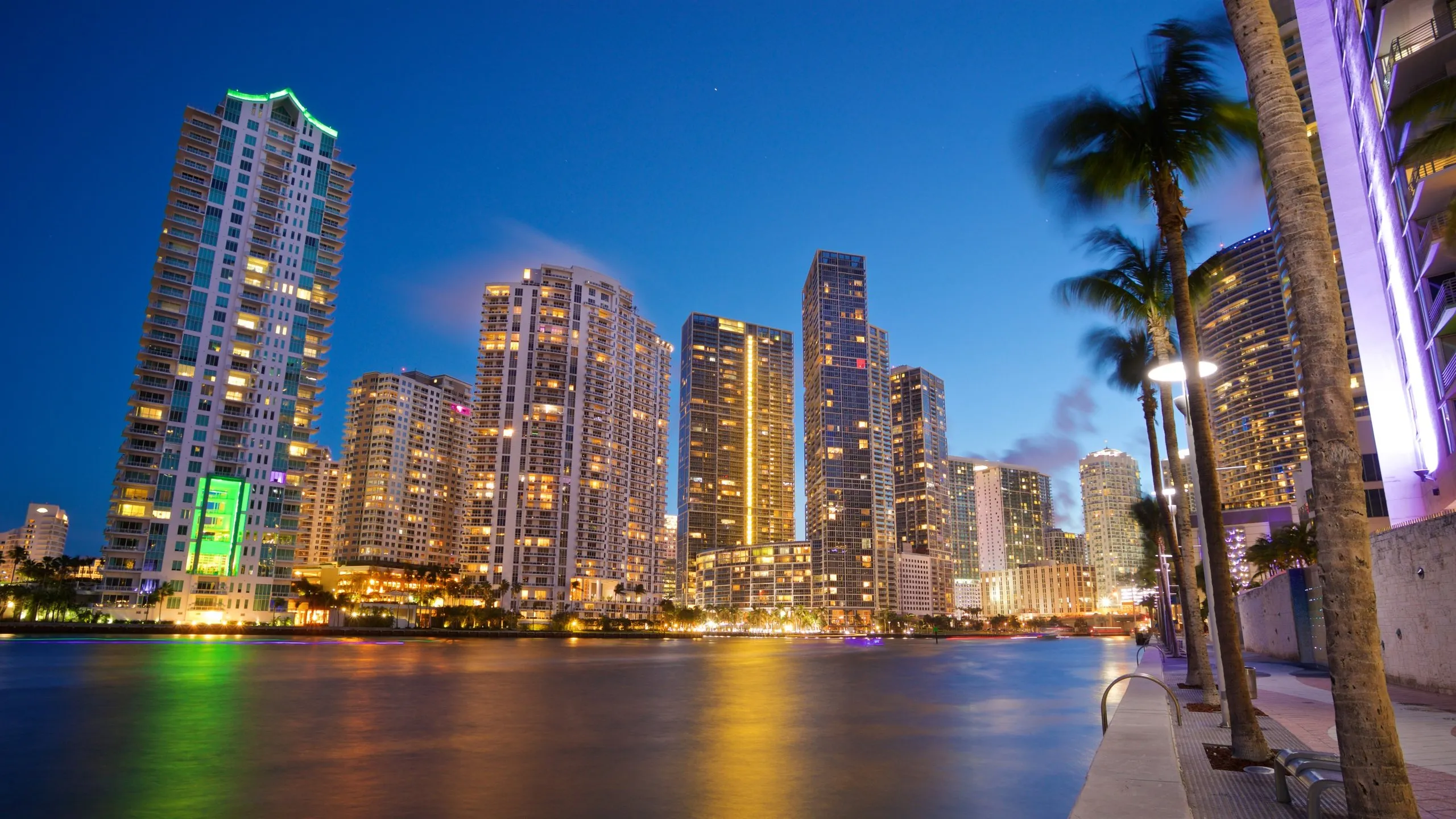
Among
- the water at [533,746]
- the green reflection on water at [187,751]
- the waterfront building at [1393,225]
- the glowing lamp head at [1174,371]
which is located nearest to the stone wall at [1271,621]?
the waterfront building at [1393,225]

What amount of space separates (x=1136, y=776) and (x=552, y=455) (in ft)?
588

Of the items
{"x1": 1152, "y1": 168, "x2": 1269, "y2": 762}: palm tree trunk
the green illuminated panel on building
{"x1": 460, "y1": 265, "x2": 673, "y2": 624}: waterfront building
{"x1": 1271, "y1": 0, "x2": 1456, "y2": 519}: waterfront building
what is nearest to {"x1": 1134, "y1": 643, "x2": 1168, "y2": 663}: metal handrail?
{"x1": 1271, "y1": 0, "x2": 1456, "y2": 519}: waterfront building

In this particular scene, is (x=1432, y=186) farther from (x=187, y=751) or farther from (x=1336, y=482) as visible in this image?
(x=187, y=751)

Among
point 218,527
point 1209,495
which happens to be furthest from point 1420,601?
point 218,527

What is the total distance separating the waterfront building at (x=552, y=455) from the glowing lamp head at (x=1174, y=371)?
17212 centimetres

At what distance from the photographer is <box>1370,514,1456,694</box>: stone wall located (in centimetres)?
2195

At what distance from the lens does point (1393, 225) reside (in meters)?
44.2

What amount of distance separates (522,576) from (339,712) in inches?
6247

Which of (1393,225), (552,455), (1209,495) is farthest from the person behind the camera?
(552,455)

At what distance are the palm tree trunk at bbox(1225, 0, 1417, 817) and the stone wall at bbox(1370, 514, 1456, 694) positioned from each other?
1725 cm

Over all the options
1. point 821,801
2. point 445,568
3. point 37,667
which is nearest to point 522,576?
point 445,568

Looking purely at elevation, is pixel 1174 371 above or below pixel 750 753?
above

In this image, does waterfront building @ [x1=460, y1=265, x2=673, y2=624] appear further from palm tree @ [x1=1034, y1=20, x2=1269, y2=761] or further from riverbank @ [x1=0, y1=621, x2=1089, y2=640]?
palm tree @ [x1=1034, y1=20, x2=1269, y2=761]

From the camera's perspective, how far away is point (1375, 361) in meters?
51.2
